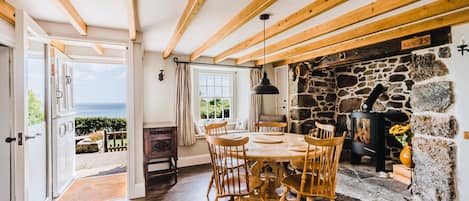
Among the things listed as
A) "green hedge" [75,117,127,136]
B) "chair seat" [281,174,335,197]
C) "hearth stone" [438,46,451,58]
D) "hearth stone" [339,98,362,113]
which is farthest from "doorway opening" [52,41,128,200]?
"hearth stone" [339,98,362,113]

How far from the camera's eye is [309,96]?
4.94 m

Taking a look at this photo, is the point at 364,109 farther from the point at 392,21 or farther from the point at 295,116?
the point at 392,21

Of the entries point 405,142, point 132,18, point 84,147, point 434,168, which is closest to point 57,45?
point 132,18

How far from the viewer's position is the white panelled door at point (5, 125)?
239 centimetres

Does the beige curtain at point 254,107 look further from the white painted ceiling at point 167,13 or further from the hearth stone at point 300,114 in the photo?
the white painted ceiling at point 167,13

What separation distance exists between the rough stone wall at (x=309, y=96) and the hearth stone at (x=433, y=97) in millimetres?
2108

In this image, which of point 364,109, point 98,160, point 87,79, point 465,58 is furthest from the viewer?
point 87,79

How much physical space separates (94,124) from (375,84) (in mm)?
7531

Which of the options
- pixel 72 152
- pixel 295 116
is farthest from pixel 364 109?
pixel 72 152

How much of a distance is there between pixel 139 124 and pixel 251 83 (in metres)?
2.71

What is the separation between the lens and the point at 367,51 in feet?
11.2

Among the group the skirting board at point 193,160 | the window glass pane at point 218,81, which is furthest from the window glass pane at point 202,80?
the skirting board at point 193,160

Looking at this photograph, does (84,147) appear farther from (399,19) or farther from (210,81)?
(399,19)

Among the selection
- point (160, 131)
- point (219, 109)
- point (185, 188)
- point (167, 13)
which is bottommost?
point (185, 188)
